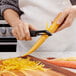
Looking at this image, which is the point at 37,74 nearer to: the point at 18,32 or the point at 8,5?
the point at 18,32

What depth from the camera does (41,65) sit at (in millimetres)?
782

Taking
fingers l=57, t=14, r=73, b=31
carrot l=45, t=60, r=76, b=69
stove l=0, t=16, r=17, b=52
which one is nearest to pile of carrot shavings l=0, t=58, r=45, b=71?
carrot l=45, t=60, r=76, b=69

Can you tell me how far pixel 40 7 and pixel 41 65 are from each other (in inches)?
17.3

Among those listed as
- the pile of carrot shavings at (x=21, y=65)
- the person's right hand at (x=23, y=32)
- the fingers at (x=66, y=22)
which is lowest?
the pile of carrot shavings at (x=21, y=65)

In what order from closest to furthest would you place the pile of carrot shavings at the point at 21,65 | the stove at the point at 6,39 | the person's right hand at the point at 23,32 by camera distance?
the pile of carrot shavings at the point at 21,65 → the person's right hand at the point at 23,32 → the stove at the point at 6,39

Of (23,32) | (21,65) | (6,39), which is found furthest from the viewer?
(6,39)

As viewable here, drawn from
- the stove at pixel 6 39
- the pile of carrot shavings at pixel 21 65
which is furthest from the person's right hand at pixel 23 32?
the stove at pixel 6 39

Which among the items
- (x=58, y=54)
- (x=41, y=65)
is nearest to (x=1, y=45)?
(x=58, y=54)

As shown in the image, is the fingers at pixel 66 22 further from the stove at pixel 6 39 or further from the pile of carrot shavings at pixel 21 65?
the stove at pixel 6 39

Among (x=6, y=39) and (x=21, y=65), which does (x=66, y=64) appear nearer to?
(x=21, y=65)

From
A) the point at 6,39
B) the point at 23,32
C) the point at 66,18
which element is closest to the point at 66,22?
the point at 66,18

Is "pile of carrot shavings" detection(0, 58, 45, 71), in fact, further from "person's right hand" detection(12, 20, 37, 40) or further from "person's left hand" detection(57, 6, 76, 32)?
"person's left hand" detection(57, 6, 76, 32)

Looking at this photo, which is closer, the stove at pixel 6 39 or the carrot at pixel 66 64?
the carrot at pixel 66 64

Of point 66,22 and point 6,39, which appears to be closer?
point 66,22
